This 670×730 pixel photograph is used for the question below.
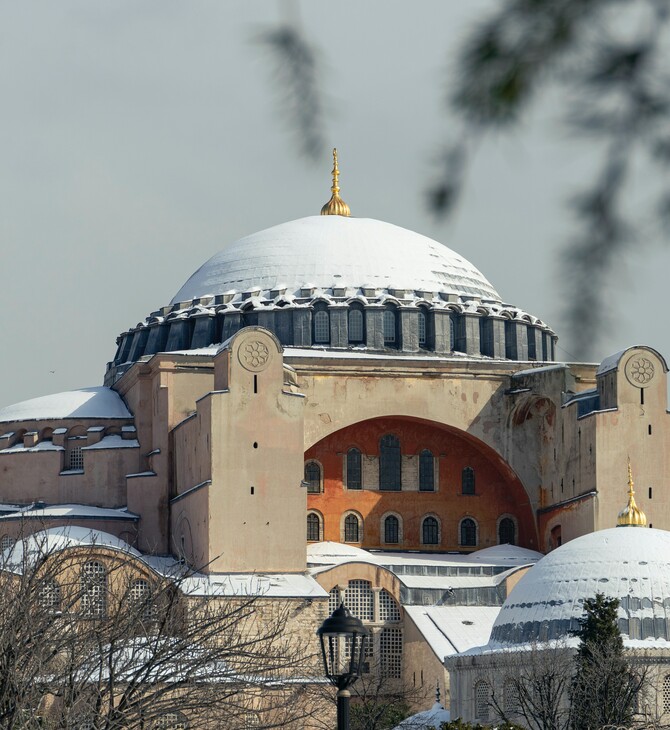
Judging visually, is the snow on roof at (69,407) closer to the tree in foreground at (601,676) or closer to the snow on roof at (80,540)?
the snow on roof at (80,540)

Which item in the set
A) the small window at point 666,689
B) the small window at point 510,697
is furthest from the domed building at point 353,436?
the small window at point 666,689

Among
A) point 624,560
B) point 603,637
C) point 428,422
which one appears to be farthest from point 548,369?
point 603,637

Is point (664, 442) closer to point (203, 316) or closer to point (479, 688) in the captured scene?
point (479, 688)

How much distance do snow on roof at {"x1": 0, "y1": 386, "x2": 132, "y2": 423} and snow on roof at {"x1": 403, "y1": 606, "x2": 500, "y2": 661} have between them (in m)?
11.7

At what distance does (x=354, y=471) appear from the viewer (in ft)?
170

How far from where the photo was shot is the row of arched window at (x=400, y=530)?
51062mm

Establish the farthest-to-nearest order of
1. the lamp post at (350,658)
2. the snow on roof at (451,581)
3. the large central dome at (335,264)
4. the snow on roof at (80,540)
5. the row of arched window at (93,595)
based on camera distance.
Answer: the large central dome at (335,264)
the snow on roof at (451,581)
the snow on roof at (80,540)
the row of arched window at (93,595)
the lamp post at (350,658)

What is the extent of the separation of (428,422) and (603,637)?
39.1 feet

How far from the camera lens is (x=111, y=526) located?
49562 millimetres

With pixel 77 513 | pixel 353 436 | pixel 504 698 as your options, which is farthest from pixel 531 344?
pixel 504 698

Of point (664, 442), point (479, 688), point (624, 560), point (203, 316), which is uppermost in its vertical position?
point (203, 316)

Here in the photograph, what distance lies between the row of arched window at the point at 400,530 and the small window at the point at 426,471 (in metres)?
0.84

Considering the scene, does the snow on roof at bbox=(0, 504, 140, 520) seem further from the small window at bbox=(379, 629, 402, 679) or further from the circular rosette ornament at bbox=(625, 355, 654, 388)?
the circular rosette ornament at bbox=(625, 355, 654, 388)

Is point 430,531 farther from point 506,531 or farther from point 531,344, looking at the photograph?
point 531,344
